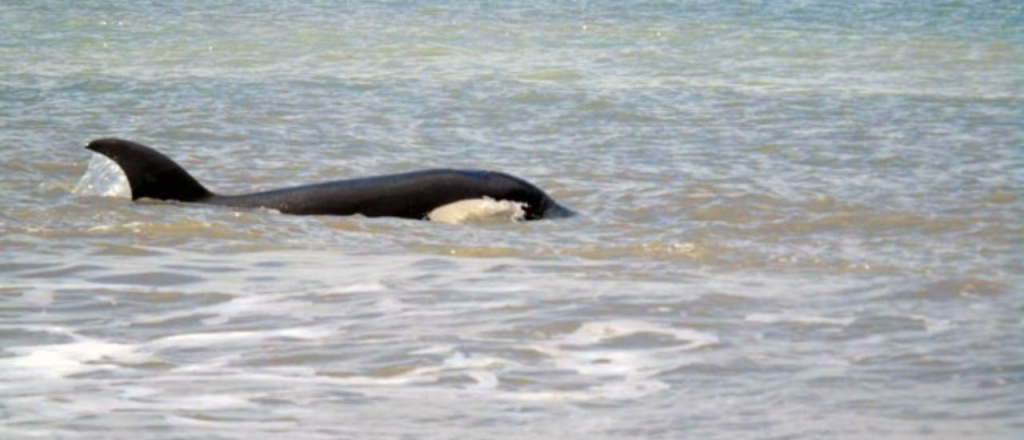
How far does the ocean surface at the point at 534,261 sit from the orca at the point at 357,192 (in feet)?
0.47

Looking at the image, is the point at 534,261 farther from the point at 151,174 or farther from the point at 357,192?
the point at 151,174

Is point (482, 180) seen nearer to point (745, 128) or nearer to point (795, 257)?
point (795, 257)

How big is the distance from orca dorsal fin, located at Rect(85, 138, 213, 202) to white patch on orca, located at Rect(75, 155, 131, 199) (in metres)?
0.12

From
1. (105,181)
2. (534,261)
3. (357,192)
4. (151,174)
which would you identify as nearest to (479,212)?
(357,192)

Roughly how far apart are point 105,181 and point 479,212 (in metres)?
2.31

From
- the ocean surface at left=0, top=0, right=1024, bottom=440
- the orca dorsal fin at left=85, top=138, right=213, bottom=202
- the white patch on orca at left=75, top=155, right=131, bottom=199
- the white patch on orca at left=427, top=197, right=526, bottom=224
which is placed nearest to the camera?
the ocean surface at left=0, top=0, right=1024, bottom=440

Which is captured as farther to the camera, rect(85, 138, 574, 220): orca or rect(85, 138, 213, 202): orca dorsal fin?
rect(85, 138, 213, 202): orca dorsal fin

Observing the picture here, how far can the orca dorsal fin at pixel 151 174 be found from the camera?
37.1 feet

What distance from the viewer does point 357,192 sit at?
11.0 meters

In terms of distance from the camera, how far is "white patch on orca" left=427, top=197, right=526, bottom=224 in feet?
35.4

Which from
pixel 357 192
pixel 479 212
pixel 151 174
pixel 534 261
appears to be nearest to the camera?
pixel 534 261

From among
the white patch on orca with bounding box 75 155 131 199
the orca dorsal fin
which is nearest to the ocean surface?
the white patch on orca with bounding box 75 155 131 199

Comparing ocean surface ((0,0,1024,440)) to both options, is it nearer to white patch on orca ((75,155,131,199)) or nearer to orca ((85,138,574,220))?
white patch on orca ((75,155,131,199))

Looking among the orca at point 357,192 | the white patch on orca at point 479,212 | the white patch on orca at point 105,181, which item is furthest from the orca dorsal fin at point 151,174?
the white patch on orca at point 479,212
